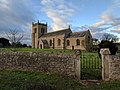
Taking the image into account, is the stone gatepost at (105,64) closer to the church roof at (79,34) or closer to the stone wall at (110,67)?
the stone wall at (110,67)

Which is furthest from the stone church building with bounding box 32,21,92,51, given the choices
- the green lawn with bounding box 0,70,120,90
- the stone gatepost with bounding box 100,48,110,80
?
the green lawn with bounding box 0,70,120,90

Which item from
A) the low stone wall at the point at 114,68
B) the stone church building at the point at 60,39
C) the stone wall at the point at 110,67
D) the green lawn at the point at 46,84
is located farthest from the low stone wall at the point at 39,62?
the stone church building at the point at 60,39

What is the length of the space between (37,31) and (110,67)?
3061 inches

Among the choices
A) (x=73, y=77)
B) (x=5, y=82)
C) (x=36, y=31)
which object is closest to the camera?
(x=5, y=82)

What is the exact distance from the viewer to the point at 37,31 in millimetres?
86312

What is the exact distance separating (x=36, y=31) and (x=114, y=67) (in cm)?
7937

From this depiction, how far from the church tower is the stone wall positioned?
75.9 m

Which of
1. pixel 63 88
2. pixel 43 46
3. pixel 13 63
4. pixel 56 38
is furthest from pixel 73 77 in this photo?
pixel 43 46

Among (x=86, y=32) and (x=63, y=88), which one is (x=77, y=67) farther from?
(x=86, y=32)

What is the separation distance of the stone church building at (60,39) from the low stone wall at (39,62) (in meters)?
46.1

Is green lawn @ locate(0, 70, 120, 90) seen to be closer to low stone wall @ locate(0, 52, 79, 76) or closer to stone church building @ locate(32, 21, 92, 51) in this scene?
low stone wall @ locate(0, 52, 79, 76)

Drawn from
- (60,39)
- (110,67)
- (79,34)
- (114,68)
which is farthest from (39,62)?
(60,39)

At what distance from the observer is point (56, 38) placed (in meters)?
74.2

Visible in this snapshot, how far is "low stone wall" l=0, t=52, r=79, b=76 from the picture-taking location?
430 inches
